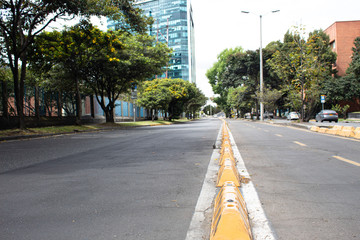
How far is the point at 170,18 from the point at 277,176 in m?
128

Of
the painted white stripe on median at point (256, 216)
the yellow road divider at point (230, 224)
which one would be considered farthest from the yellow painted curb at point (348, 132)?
the yellow road divider at point (230, 224)

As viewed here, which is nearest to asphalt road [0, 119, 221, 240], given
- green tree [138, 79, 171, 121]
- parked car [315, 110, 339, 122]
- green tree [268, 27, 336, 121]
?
green tree [268, 27, 336, 121]

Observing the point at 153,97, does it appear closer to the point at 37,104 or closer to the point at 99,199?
the point at 37,104

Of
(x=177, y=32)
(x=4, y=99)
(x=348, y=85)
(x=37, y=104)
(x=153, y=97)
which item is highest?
(x=177, y=32)

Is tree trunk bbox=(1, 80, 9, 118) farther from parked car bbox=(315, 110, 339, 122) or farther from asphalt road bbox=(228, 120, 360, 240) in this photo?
parked car bbox=(315, 110, 339, 122)

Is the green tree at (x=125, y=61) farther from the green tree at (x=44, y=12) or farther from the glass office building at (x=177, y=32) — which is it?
the glass office building at (x=177, y=32)

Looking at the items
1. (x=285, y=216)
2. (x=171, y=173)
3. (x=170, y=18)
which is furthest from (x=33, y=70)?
(x=170, y=18)

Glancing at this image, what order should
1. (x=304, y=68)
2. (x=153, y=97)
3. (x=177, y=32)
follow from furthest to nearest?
(x=177, y=32), (x=153, y=97), (x=304, y=68)

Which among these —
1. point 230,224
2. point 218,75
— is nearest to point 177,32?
point 218,75

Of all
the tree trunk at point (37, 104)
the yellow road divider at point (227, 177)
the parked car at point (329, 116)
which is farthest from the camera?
the parked car at point (329, 116)

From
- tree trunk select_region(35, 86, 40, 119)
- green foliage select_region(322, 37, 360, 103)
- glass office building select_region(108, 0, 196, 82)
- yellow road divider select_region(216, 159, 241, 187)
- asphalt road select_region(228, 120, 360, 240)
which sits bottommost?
asphalt road select_region(228, 120, 360, 240)

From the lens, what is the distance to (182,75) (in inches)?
4751

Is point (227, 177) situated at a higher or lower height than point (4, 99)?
lower

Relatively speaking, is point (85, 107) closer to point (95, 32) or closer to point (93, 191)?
point (95, 32)
